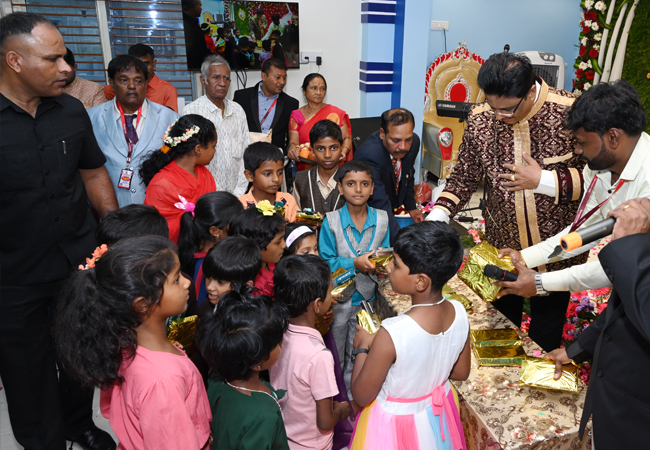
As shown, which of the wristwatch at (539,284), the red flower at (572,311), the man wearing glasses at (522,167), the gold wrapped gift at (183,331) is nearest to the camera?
the gold wrapped gift at (183,331)

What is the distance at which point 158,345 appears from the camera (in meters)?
1.38

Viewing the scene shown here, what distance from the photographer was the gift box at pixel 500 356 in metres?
1.73

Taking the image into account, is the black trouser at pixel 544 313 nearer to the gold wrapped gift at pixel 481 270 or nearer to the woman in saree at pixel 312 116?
the gold wrapped gift at pixel 481 270

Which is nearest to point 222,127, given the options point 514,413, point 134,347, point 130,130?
point 130,130

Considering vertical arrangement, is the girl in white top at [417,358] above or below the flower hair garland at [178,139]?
below

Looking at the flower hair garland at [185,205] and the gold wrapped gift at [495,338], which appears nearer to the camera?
the gold wrapped gift at [495,338]

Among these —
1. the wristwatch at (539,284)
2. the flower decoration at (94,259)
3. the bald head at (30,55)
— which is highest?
the bald head at (30,55)

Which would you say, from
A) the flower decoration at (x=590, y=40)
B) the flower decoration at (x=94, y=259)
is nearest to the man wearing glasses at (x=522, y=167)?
the flower decoration at (x=94, y=259)

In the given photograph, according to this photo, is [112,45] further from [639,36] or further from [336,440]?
[639,36]

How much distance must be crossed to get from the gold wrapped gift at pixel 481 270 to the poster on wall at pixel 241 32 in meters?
4.29

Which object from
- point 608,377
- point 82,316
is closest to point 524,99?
point 608,377

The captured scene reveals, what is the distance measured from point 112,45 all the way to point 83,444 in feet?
14.5

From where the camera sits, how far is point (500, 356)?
1755mm

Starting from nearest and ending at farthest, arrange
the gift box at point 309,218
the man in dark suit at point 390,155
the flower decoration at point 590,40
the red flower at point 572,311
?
the gift box at point 309,218 < the red flower at point 572,311 < the man in dark suit at point 390,155 < the flower decoration at point 590,40
